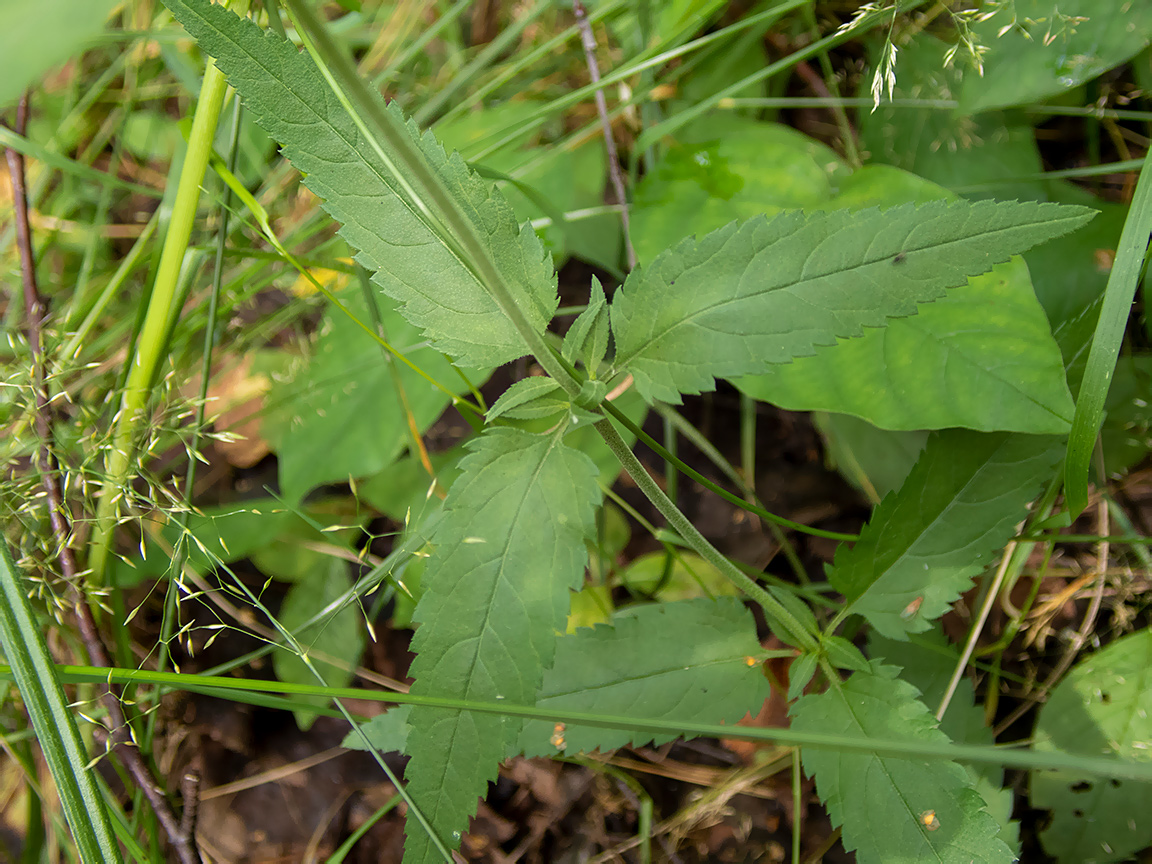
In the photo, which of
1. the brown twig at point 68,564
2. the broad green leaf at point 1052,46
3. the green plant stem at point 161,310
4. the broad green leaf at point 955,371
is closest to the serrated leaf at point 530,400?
the broad green leaf at point 955,371

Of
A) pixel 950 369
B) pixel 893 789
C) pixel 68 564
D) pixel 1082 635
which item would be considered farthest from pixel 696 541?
pixel 68 564

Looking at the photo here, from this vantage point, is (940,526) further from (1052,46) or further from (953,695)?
(1052,46)

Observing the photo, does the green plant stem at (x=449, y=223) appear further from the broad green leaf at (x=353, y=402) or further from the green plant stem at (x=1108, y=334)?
the green plant stem at (x=1108, y=334)

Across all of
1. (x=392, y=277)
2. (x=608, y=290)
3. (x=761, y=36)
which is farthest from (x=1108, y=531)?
(x=392, y=277)

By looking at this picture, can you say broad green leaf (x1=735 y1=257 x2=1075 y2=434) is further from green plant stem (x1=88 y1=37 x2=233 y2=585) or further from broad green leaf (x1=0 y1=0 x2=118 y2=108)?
green plant stem (x1=88 y1=37 x2=233 y2=585)

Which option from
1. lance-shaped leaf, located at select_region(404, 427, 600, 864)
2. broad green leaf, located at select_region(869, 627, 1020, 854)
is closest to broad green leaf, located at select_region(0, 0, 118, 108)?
lance-shaped leaf, located at select_region(404, 427, 600, 864)

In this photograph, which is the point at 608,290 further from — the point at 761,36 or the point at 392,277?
the point at 392,277
